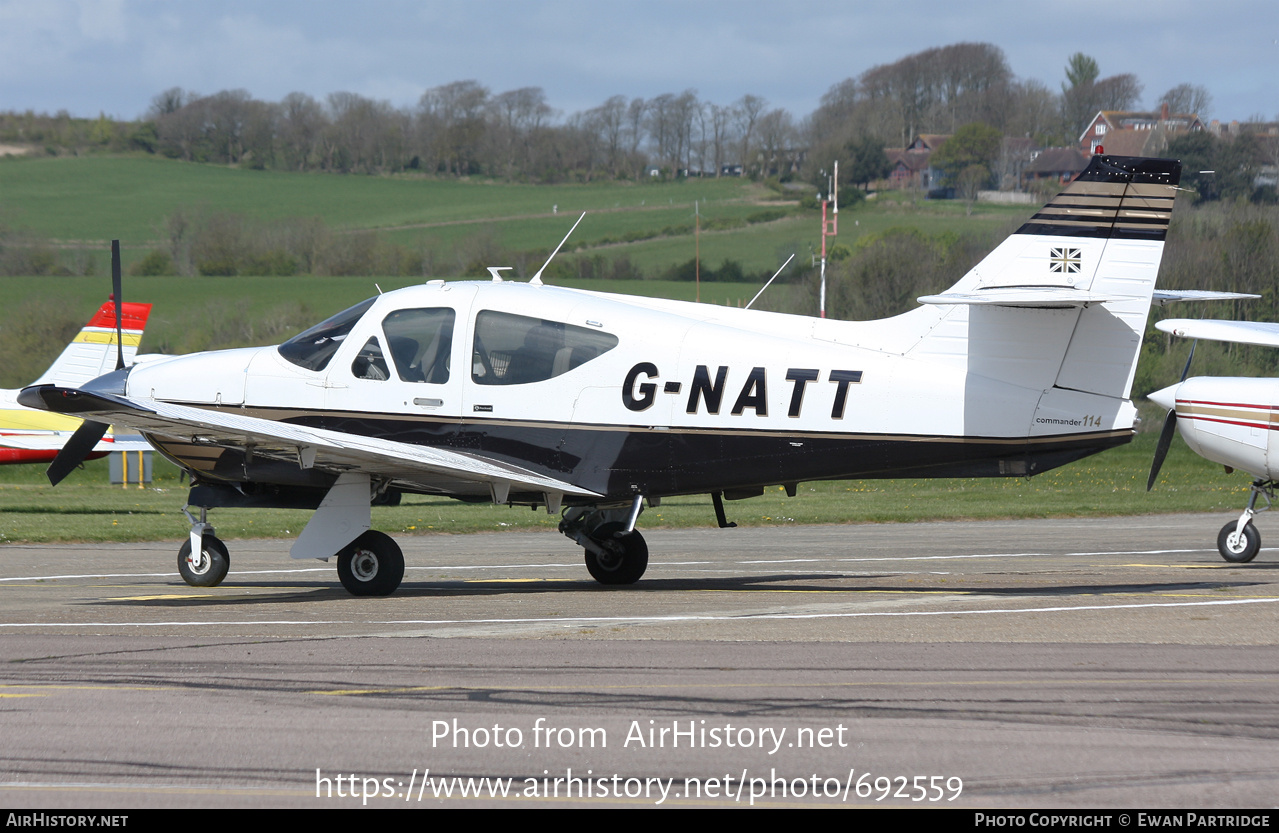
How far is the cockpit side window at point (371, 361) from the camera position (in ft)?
37.2

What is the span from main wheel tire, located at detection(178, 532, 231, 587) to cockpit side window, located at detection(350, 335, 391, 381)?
2.28 metres

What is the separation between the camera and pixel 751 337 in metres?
10.8

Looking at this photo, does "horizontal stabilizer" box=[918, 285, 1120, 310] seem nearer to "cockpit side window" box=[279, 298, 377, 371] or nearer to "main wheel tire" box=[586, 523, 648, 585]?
"main wheel tire" box=[586, 523, 648, 585]

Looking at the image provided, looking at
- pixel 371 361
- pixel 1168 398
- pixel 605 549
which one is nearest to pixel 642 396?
pixel 605 549

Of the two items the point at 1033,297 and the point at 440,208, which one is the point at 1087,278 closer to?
the point at 1033,297

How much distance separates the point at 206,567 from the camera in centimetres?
1180

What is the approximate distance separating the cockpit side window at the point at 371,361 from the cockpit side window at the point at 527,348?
0.92 meters

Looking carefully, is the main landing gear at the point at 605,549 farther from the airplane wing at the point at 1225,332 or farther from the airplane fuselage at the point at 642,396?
the airplane wing at the point at 1225,332

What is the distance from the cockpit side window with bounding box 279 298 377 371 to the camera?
11.5m

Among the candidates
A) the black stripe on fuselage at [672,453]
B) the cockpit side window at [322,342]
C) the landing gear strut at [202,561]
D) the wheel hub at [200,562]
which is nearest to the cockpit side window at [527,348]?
the black stripe on fuselage at [672,453]

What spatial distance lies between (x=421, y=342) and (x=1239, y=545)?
9577 mm

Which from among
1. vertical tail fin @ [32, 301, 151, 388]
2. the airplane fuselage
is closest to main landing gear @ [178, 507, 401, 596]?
the airplane fuselage

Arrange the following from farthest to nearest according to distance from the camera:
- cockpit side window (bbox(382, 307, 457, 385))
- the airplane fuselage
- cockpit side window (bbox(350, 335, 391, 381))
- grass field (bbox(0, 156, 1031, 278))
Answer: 1. grass field (bbox(0, 156, 1031, 278))
2. cockpit side window (bbox(350, 335, 391, 381))
3. cockpit side window (bbox(382, 307, 457, 385))
4. the airplane fuselage
